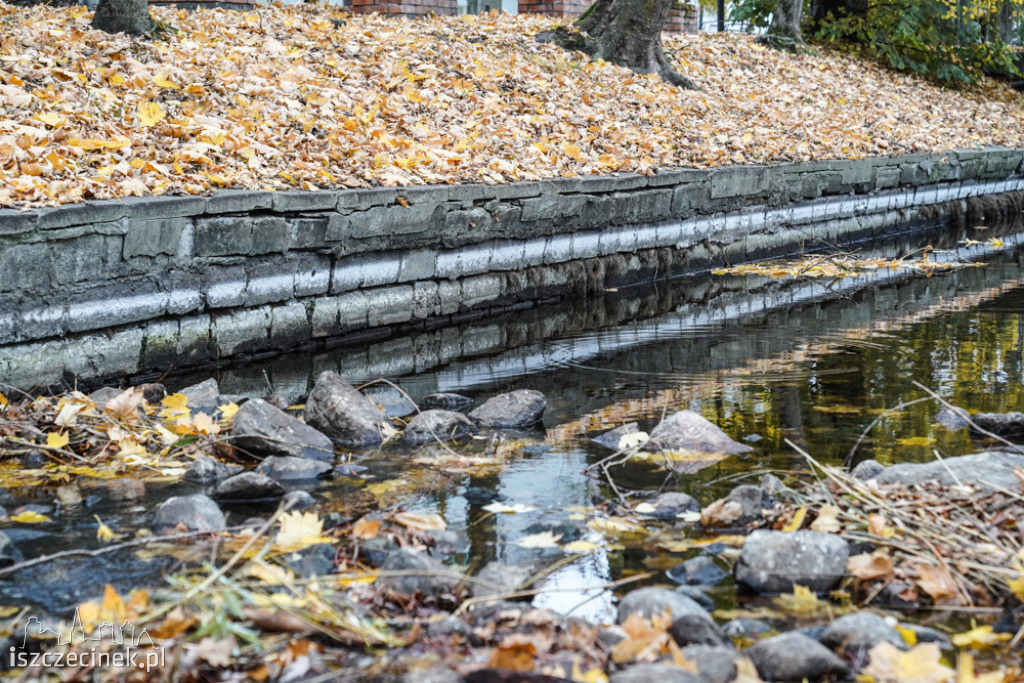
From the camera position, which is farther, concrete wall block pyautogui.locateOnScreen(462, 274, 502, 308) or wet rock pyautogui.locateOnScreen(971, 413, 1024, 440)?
concrete wall block pyautogui.locateOnScreen(462, 274, 502, 308)

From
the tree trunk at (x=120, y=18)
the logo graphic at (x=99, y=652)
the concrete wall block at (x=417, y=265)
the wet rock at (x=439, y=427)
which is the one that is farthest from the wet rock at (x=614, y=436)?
the tree trunk at (x=120, y=18)

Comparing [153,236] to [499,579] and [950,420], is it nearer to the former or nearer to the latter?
[499,579]

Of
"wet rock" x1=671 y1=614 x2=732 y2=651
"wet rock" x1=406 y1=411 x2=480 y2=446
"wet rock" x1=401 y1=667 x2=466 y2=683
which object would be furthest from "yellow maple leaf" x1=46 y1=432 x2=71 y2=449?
"wet rock" x1=671 y1=614 x2=732 y2=651

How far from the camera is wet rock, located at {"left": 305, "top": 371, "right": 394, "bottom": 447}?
15.6 feet

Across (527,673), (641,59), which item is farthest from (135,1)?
(527,673)

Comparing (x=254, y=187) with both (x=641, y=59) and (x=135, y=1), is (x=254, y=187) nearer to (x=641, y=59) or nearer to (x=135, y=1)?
(x=135, y=1)

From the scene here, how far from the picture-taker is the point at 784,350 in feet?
22.5

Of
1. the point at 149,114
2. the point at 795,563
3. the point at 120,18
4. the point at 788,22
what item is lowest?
the point at 795,563

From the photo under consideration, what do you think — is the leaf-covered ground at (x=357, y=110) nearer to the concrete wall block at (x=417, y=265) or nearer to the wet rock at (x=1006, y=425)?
the concrete wall block at (x=417, y=265)

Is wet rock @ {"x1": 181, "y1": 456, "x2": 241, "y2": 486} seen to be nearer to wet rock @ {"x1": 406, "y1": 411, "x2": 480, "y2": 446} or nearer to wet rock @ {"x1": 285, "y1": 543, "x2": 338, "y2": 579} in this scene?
wet rock @ {"x1": 406, "y1": 411, "x2": 480, "y2": 446}

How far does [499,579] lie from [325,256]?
413 centimetres

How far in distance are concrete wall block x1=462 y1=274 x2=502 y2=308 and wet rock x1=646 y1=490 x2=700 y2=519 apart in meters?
4.13

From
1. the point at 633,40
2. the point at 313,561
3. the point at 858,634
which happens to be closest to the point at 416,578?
the point at 313,561

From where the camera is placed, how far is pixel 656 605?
276 cm
